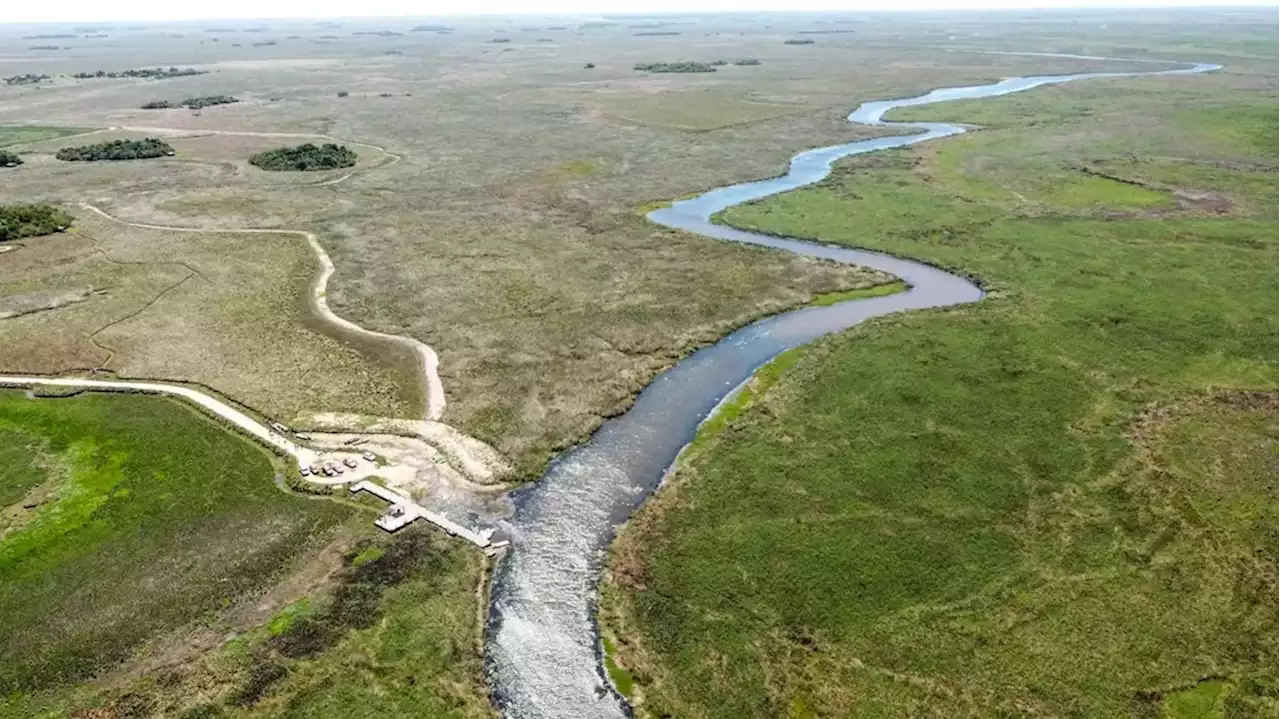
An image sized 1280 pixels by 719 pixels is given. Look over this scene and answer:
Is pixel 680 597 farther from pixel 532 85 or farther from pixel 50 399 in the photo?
pixel 532 85

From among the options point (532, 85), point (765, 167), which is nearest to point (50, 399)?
point (765, 167)

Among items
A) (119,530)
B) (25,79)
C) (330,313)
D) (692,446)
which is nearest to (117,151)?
(330,313)

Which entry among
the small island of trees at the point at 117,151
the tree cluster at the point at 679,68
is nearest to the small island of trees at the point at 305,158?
the small island of trees at the point at 117,151

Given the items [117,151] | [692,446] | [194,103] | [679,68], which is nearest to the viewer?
[692,446]

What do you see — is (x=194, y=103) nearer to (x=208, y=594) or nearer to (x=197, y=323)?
(x=197, y=323)

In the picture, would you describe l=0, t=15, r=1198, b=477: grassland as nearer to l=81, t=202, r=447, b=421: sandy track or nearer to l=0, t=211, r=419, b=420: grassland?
l=0, t=211, r=419, b=420: grassland

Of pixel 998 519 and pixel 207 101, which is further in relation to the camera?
pixel 207 101
